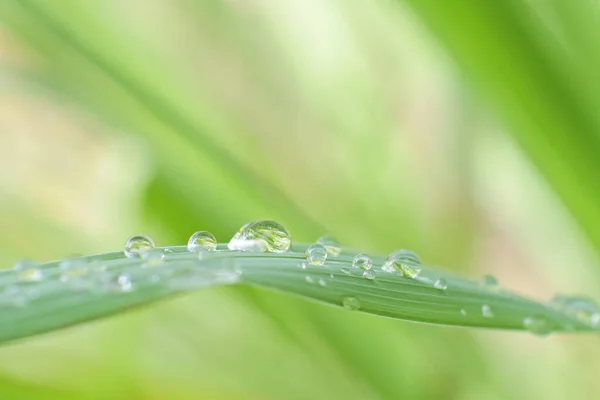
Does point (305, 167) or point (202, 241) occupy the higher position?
point (305, 167)

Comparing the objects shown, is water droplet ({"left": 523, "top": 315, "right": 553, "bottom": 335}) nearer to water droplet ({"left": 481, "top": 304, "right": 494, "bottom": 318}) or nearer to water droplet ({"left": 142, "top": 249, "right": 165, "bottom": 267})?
water droplet ({"left": 481, "top": 304, "right": 494, "bottom": 318})

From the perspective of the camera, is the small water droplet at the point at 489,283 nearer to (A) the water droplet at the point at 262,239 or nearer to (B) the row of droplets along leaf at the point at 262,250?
(B) the row of droplets along leaf at the point at 262,250

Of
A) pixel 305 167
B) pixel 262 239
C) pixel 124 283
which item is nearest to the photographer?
pixel 124 283

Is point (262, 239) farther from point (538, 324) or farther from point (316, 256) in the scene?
point (538, 324)

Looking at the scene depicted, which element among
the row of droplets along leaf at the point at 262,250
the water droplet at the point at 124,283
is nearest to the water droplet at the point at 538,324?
the row of droplets along leaf at the point at 262,250

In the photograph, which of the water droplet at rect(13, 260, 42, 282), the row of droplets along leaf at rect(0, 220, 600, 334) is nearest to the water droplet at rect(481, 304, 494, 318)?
the row of droplets along leaf at rect(0, 220, 600, 334)

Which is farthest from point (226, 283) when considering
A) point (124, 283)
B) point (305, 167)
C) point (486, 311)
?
point (305, 167)

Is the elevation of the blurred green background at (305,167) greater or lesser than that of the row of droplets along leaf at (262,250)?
greater

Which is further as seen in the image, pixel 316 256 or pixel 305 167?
pixel 305 167
